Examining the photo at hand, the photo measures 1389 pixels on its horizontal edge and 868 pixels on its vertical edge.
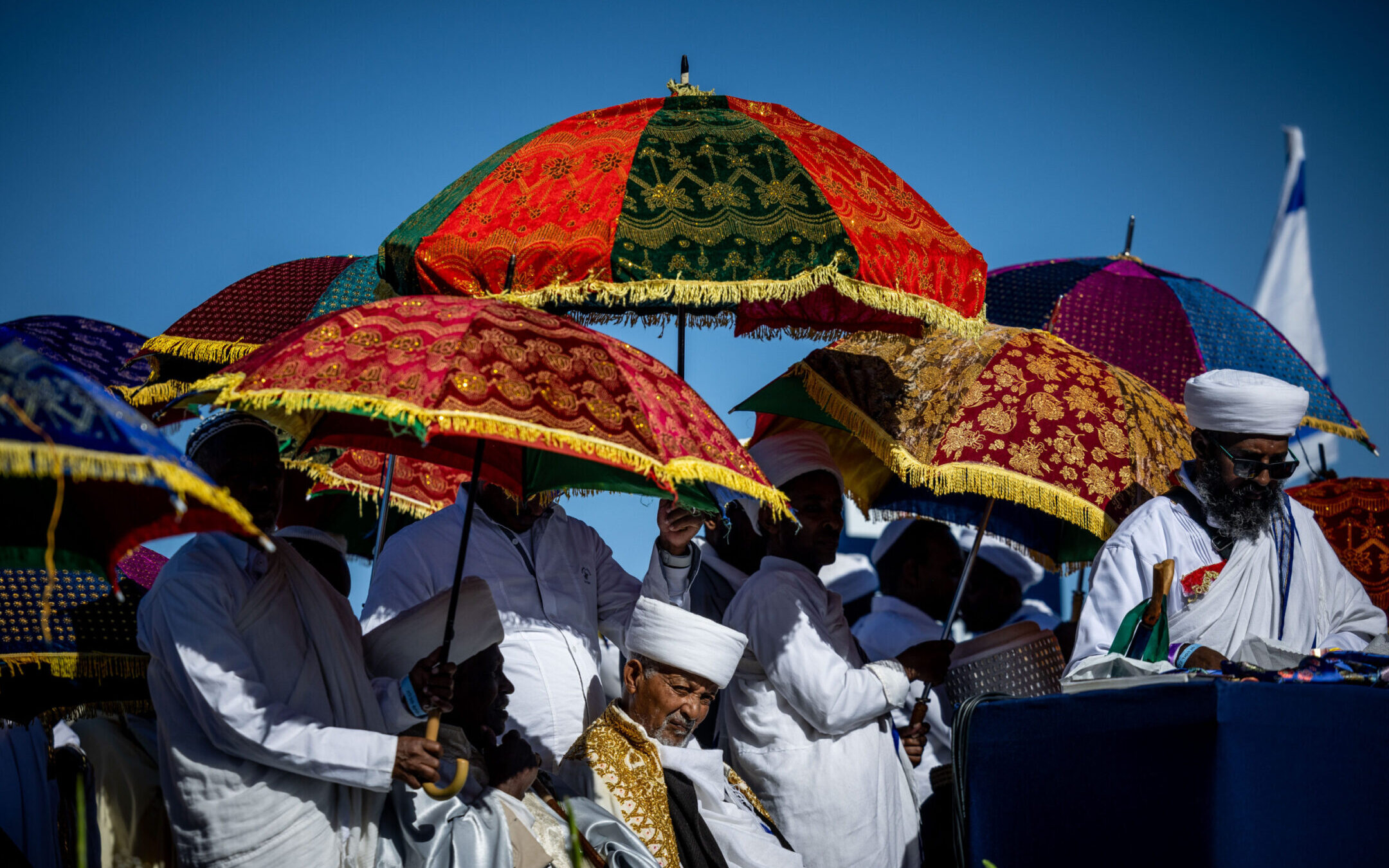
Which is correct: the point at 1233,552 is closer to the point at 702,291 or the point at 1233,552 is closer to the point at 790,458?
the point at 790,458

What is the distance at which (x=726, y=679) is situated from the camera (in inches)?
171

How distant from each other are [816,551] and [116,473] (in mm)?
3089

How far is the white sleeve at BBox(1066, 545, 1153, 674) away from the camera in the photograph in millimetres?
4336

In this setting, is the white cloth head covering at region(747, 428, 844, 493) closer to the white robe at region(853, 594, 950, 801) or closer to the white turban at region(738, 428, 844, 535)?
the white turban at region(738, 428, 844, 535)

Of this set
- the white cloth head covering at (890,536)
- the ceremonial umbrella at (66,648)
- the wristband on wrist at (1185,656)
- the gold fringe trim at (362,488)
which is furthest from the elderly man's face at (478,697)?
the white cloth head covering at (890,536)

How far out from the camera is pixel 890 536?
285 inches

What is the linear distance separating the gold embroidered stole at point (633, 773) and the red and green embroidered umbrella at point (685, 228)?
1.37 meters

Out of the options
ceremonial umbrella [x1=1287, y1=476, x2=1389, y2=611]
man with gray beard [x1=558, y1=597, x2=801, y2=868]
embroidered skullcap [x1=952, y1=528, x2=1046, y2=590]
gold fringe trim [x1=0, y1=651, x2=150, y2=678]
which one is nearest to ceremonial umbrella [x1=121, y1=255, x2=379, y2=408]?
gold fringe trim [x1=0, y1=651, x2=150, y2=678]

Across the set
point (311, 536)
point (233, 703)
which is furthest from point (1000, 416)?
point (233, 703)

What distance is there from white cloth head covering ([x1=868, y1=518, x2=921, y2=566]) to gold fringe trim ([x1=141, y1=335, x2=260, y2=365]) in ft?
11.5

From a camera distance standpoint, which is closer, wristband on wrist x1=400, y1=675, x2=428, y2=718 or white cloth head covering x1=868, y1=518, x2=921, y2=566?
wristband on wrist x1=400, y1=675, x2=428, y2=718

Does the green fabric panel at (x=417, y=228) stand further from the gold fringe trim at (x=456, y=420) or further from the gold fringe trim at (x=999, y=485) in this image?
the gold fringe trim at (x=999, y=485)

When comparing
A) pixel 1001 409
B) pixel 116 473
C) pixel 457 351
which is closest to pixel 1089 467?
pixel 1001 409

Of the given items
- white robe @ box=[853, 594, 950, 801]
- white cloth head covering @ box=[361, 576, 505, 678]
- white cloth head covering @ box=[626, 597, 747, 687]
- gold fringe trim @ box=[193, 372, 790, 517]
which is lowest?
white robe @ box=[853, 594, 950, 801]
